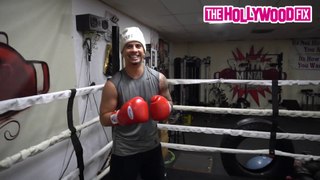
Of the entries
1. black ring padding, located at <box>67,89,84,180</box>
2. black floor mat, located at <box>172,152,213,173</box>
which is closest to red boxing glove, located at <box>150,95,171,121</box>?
black ring padding, located at <box>67,89,84,180</box>

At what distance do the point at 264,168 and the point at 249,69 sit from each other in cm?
527

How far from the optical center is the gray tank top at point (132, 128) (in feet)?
4.49

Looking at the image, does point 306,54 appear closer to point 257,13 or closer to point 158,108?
point 257,13

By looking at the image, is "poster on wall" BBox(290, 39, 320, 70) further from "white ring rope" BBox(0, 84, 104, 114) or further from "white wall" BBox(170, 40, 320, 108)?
"white ring rope" BBox(0, 84, 104, 114)

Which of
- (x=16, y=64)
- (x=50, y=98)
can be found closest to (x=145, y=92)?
(x=50, y=98)

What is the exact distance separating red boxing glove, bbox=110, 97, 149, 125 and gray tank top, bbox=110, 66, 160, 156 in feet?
0.38

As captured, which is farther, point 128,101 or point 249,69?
point 249,69

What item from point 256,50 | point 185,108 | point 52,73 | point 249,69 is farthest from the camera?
point 256,50

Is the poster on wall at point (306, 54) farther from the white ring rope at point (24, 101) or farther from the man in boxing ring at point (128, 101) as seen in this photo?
the white ring rope at point (24, 101)

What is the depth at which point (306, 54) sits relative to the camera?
6.83m

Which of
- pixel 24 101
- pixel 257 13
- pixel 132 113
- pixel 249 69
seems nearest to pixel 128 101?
pixel 132 113

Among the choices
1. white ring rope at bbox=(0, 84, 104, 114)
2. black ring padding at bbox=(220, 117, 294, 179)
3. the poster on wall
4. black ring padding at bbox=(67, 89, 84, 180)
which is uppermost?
the poster on wall

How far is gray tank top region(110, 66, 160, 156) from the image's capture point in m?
1.37

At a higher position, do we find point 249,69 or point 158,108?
point 249,69
